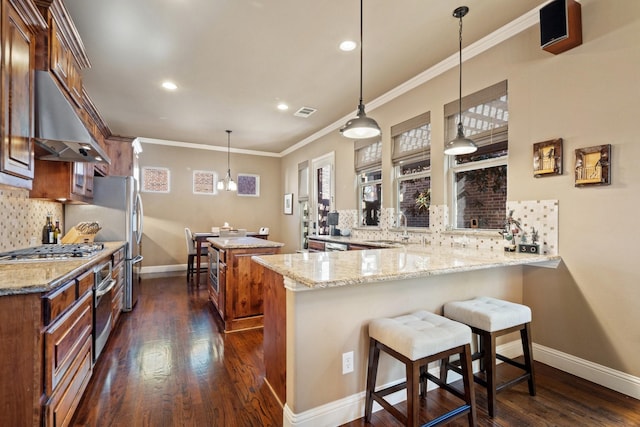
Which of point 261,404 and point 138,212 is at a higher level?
point 138,212

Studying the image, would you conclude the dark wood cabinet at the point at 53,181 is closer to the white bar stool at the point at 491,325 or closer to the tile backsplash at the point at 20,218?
the tile backsplash at the point at 20,218

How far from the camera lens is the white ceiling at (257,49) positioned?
256 centimetres

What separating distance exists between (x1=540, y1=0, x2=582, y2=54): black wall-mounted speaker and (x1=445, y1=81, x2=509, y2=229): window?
522 millimetres

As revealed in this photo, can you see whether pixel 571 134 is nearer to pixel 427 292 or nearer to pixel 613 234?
pixel 613 234

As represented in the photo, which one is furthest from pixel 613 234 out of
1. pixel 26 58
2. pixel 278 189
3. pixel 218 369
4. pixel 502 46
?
pixel 278 189

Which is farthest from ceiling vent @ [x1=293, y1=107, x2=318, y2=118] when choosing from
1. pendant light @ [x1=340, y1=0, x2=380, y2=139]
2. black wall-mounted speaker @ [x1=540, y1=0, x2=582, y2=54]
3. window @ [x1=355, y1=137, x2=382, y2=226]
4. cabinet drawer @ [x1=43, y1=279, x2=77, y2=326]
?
cabinet drawer @ [x1=43, y1=279, x2=77, y2=326]

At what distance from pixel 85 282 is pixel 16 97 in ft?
3.86

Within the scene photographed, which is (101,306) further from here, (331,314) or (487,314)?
(487,314)

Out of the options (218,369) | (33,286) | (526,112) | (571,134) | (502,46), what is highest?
(502,46)

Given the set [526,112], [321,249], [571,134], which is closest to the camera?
[571,134]

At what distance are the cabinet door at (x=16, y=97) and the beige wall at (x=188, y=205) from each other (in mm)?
5240

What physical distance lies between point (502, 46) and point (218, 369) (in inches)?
152

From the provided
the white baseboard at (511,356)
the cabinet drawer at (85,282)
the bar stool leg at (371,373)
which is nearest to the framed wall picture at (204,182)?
the cabinet drawer at (85,282)

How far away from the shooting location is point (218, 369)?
247 centimetres
